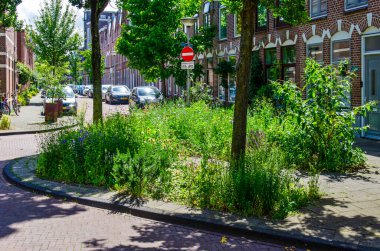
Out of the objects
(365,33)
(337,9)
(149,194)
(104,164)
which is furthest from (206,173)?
(337,9)

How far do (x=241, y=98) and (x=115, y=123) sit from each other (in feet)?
12.4

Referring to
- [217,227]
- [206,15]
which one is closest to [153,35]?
[206,15]

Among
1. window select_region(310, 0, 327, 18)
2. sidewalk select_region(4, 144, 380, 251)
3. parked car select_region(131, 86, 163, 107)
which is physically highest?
window select_region(310, 0, 327, 18)

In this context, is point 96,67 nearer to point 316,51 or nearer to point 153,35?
point 316,51

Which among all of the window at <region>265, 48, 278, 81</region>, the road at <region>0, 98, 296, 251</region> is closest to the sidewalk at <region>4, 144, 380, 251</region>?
the road at <region>0, 98, 296, 251</region>

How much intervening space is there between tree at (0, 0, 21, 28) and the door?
15.0 m

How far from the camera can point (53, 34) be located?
4112cm

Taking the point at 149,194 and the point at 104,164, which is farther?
the point at 104,164

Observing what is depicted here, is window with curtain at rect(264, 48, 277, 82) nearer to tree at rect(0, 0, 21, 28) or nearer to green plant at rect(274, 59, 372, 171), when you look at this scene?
tree at rect(0, 0, 21, 28)

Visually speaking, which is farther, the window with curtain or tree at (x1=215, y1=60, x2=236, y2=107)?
tree at (x1=215, y1=60, x2=236, y2=107)

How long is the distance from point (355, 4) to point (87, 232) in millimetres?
13085

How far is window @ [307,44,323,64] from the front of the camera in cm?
1791

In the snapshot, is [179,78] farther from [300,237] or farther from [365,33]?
[300,237]

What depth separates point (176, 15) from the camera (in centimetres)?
2909
